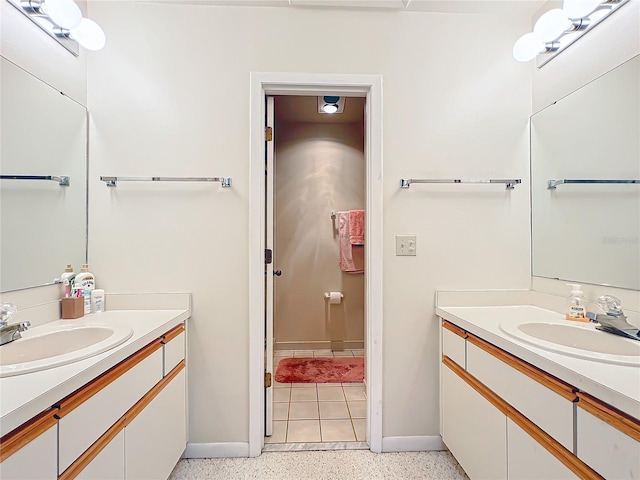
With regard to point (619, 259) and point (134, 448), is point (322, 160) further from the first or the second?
point (134, 448)

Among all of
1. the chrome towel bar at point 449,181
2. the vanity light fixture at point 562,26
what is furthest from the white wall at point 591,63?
the chrome towel bar at point 449,181

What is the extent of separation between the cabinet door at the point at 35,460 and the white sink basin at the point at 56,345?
0.62 feet

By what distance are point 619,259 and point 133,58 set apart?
2438mm

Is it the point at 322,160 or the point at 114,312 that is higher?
the point at 322,160

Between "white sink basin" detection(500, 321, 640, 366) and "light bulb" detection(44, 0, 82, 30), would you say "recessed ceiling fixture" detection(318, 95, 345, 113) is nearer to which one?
"light bulb" detection(44, 0, 82, 30)

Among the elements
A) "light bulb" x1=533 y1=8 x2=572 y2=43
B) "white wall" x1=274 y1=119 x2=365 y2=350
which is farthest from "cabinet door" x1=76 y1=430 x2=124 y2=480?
"light bulb" x1=533 y1=8 x2=572 y2=43

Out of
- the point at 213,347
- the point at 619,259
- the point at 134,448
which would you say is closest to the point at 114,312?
the point at 213,347

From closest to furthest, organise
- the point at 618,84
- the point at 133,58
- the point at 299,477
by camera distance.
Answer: the point at 618,84
the point at 299,477
the point at 133,58

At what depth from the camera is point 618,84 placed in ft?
4.45

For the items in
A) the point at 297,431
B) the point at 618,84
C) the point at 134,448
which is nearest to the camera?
the point at 134,448

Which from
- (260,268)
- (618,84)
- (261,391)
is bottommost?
(261,391)

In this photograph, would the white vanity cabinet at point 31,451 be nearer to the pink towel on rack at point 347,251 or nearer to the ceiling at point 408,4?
the ceiling at point 408,4

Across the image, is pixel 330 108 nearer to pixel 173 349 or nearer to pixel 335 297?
pixel 335 297

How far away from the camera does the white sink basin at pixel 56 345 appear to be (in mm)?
943
